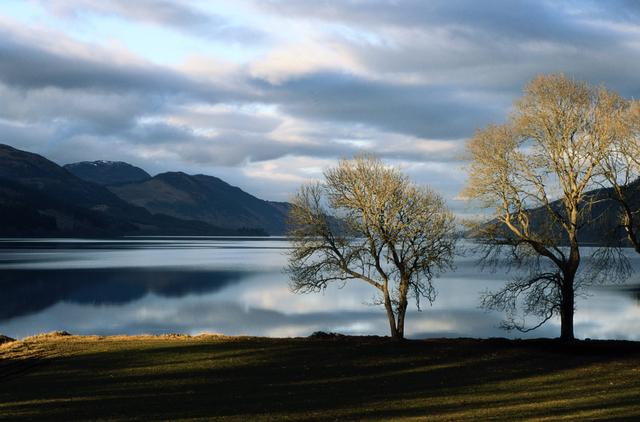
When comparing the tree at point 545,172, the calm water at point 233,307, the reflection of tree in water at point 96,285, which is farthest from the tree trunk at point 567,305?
the reflection of tree in water at point 96,285

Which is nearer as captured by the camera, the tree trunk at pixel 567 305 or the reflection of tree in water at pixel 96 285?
the tree trunk at pixel 567 305

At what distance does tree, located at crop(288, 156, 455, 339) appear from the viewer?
39000 millimetres

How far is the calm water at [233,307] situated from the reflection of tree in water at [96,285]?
124 mm

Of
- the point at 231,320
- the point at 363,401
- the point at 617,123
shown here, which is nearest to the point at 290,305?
the point at 231,320

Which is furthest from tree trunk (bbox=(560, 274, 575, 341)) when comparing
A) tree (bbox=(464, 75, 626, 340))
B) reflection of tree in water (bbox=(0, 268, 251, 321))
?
reflection of tree in water (bbox=(0, 268, 251, 321))

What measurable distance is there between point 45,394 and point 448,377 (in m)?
16.1

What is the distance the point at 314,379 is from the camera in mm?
26703

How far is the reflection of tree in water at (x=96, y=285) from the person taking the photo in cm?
7694

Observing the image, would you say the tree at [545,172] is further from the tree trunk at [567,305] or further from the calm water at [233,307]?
the calm water at [233,307]

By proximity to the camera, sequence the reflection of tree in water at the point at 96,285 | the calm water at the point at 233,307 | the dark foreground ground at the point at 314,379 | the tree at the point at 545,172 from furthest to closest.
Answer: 1. the reflection of tree in water at the point at 96,285
2. the calm water at the point at 233,307
3. the tree at the point at 545,172
4. the dark foreground ground at the point at 314,379

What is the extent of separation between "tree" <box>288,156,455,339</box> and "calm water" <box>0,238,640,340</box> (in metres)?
14.9

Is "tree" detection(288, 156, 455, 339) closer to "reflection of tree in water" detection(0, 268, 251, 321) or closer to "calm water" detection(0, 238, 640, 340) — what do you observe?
"calm water" detection(0, 238, 640, 340)

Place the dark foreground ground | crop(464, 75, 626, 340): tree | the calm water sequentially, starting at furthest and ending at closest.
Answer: the calm water → crop(464, 75, 626, 340): tree → the dark foreground ground

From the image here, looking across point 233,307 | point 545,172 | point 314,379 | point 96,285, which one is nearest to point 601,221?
point 545,172
